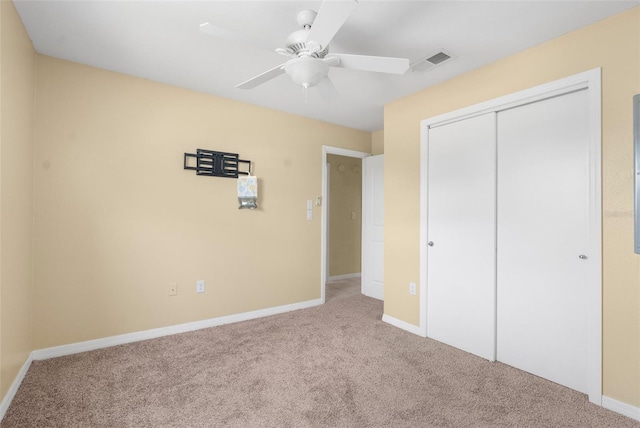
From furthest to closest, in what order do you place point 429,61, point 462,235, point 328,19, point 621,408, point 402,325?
point 402,325 < point 462,235 < point 429,61 < point 621,408 < point 328,19

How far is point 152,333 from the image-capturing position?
2883mm

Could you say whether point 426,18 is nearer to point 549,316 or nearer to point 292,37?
point 292,37

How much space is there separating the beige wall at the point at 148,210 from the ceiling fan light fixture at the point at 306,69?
174cm

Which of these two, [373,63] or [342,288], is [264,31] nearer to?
[373,63]

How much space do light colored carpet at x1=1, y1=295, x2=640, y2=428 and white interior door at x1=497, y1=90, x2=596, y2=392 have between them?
0.24 m

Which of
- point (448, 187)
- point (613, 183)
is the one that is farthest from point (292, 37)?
point (613, 183)

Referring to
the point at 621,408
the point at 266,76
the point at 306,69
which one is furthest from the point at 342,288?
the point at 306,69

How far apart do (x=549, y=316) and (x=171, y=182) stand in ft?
10.7

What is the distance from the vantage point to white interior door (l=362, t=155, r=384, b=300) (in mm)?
4336

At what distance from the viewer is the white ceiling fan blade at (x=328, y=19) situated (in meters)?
1.29

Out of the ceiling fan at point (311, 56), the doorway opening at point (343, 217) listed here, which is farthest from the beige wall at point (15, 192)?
the doorway opening at point (343, 217)

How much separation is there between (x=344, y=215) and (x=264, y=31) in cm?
390

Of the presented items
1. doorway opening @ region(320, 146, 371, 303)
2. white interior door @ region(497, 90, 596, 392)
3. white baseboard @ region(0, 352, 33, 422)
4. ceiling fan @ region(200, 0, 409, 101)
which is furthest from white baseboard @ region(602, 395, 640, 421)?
doorway opening @ region(320, 146, 371, 303)

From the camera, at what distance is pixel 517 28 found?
2.04 meters
